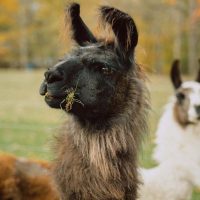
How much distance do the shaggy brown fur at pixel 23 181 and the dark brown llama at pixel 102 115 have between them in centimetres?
74

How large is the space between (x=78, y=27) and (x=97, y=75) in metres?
0.59

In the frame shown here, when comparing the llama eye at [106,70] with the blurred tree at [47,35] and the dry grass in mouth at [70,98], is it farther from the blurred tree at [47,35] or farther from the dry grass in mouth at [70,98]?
the blurred tree at [47,35]

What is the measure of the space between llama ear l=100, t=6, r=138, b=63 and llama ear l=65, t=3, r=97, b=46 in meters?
0.40

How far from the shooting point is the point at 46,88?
3523mm

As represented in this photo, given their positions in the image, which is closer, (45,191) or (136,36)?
(136,36)

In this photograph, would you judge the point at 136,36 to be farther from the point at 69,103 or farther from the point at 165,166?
the point at 165,166

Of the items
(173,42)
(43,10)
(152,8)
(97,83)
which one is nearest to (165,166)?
(97,83)

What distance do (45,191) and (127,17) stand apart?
191cm

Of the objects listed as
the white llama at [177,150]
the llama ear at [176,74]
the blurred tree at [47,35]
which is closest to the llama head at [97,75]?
the white llama at [177,150]

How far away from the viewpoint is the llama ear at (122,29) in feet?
11.9

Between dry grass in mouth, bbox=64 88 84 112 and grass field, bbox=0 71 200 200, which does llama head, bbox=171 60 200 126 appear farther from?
dry grass in mouth, bbox=64 88 84 112

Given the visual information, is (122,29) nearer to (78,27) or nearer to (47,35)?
(78,27)

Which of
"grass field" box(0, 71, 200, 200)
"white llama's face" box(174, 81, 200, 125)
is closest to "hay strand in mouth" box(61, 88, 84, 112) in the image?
"grass field" box(0, 71, 200, 200)

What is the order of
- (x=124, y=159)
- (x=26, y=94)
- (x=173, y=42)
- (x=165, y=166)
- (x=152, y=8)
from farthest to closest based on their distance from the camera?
(x=173, y=42)
(x=152, y=8)
(x=26, y=94)
(x=165, y=166)
(x=124, y=159)
